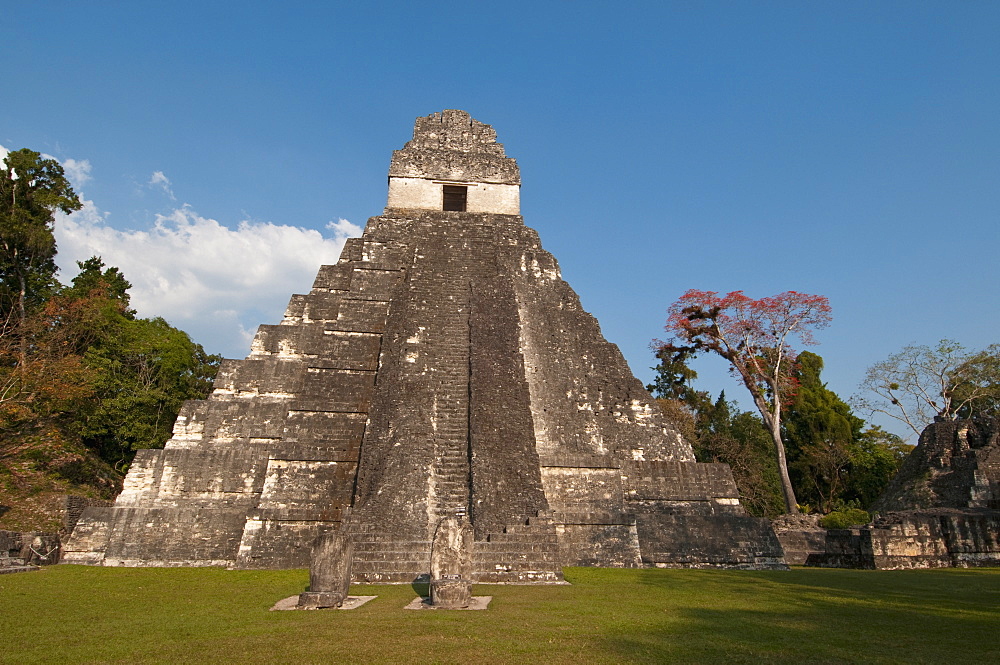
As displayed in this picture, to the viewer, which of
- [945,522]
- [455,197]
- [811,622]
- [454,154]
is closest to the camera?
[811,622]

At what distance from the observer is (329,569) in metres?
6.79

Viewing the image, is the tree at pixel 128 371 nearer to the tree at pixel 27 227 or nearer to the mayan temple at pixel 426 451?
the tree at pixel 27 227

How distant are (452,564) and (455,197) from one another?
13.9 metres

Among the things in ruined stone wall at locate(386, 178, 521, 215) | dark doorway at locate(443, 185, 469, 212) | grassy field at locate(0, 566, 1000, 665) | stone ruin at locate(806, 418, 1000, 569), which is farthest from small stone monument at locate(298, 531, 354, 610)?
dark doorway at locate(443, 185, 469, 212)

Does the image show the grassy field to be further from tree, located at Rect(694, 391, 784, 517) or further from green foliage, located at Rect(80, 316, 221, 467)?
tree, located at Rect(694, 391, 784, 517)

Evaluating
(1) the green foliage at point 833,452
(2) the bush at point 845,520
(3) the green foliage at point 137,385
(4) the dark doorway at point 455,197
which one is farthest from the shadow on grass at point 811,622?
(1) the green foliage at point 833,452

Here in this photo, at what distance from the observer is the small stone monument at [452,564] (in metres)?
6.59

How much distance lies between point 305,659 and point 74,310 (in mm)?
21873

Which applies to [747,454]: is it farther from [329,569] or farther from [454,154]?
[329,569]

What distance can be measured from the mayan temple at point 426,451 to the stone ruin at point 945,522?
2043 mm

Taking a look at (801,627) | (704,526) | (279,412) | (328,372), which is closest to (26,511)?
(279,412)

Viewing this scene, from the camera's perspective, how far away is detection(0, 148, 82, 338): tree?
21.2 meters

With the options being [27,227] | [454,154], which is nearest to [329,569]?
[454,154]

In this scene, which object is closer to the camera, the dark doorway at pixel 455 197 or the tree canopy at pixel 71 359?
the tree canopy at pixel 71 359
